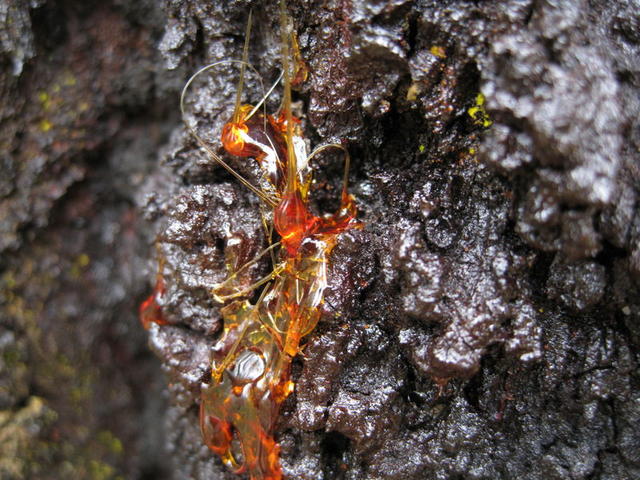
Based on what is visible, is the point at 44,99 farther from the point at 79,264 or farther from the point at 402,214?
the point at 402,214

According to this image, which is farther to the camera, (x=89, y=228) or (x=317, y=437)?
(x=89, y=228)

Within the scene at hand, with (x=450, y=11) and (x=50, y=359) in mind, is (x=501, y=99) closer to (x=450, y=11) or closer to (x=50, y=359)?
(x=450, y=11)

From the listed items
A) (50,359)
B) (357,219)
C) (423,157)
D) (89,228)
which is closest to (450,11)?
(423,157)

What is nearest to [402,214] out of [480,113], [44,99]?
[480,113]

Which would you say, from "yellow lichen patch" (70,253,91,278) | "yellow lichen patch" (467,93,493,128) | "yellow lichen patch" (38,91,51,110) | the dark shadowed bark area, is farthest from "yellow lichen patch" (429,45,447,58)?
"yellow lichen patch" (70,253,91,278)

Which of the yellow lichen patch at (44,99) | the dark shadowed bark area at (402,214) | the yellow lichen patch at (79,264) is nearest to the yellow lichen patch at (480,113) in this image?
the dark shadowed bark area at (402,214)

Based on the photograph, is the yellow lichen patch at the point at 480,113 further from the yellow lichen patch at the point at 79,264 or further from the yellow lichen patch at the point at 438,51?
the yellow lichen patch at the point at 79,264

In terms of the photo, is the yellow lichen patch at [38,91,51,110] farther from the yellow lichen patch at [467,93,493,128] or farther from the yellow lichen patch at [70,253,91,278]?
the yellow lichen patch at [467,93,493,128]
